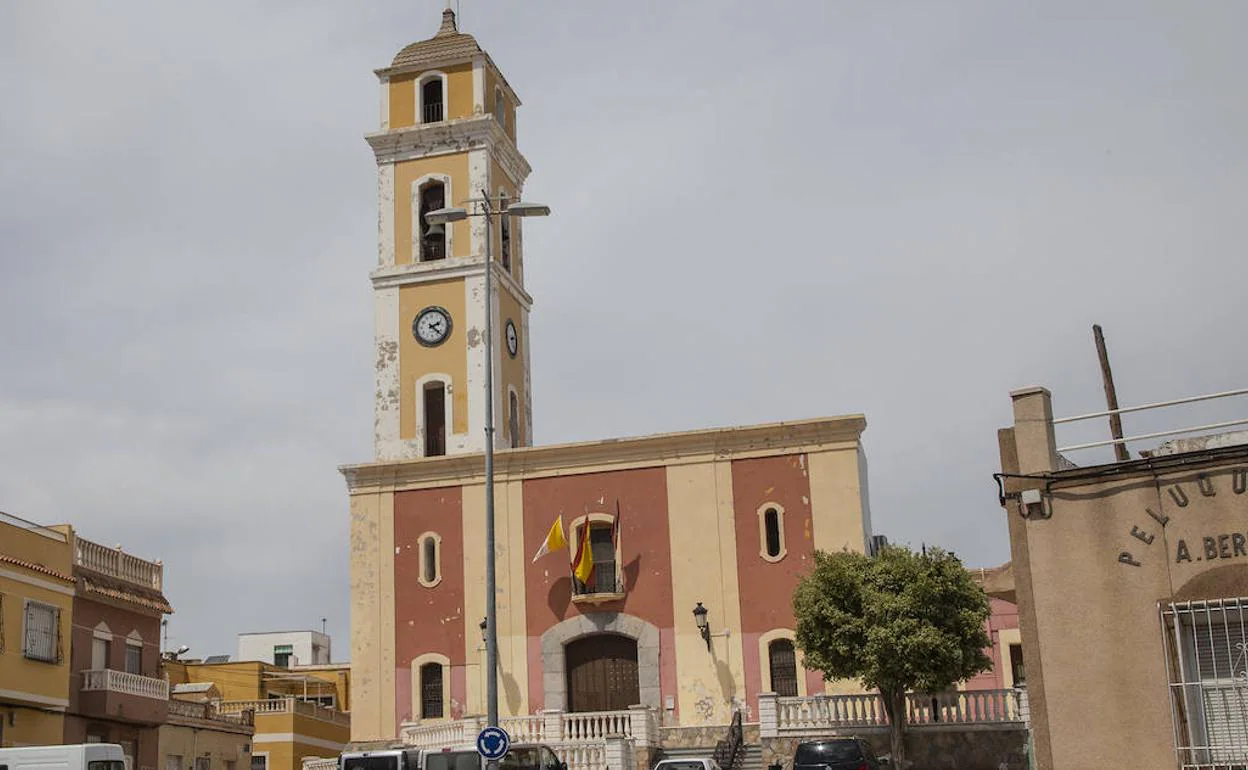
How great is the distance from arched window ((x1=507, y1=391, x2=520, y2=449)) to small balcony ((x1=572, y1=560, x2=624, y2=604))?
7.26m

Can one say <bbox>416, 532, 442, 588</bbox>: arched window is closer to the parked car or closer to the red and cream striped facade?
the red and cream striped facade

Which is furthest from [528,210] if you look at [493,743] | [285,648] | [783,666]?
[285,648]

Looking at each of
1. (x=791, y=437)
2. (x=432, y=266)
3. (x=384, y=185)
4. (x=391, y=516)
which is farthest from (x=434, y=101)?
(x=791, y=437)

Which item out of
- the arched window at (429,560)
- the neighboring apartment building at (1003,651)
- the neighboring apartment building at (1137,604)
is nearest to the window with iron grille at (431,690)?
the arched window at (429,560)

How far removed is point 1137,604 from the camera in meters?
13.2

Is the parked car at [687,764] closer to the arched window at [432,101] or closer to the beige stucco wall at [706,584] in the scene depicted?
the beige stucco wall at [706,584]

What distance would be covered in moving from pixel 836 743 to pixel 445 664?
13.0 metres

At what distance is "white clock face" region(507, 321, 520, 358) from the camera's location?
41469 millimetres

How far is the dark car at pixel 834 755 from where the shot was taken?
24328 mm

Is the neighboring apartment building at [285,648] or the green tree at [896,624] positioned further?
the neighboring apartment building at [285,648]

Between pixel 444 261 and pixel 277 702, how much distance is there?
16137mm

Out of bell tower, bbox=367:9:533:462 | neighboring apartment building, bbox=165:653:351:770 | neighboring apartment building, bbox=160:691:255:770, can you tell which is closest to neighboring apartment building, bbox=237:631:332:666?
neighboring apartment building, bbox=165:653:351:770

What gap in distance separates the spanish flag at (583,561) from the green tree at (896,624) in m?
7.09

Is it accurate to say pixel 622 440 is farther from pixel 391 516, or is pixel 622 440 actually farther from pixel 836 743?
pixel 836 743
